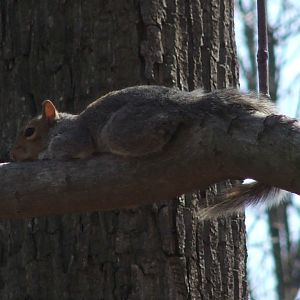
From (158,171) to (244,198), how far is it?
0.35 metres

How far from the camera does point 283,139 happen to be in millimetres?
2336

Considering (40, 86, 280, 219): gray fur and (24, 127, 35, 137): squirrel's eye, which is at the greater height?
(24, 127, 35, 137): squirrel's eye

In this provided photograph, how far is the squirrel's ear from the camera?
3434mm

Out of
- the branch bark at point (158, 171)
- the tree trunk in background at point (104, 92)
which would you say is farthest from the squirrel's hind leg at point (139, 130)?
the tree trunk in background at point (104, 92)

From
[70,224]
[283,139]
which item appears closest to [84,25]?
[70,224]

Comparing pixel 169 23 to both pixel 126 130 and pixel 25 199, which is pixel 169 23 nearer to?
pixel 126 130

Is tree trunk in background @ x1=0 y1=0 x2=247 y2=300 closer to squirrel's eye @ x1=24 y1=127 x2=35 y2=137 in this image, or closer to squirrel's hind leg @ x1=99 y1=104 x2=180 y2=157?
squirrel's eye @ x1=24 y1=127 x2=35 y2=137

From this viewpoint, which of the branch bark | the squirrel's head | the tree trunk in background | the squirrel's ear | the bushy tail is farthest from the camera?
the squirrel's head

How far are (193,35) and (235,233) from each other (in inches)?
30.4

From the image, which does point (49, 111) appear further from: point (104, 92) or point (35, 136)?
point (35, 136)

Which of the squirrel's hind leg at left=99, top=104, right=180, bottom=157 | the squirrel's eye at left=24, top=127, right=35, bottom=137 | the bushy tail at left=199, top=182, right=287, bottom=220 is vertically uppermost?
the squirrel's eye at left=24, top=127, right=35, bottom=137

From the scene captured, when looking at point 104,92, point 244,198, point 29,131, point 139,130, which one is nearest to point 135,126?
point 139,130

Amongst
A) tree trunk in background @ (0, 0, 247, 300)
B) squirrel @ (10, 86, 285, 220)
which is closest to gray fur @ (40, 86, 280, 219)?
squirrel @ (10, 86, 285, 220)

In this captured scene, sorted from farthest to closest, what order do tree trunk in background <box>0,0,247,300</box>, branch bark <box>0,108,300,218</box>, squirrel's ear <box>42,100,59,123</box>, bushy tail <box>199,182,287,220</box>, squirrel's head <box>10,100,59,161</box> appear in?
squirrel's head <box>10,100,59,161</box> → squirrel's ear <box>42,100,59,123</box> → tree trunk in background <box>0,0,247,300</box> → bushy tail <box>199,182,287,220</box> → branch bark <box>0,108,300,218</box>
